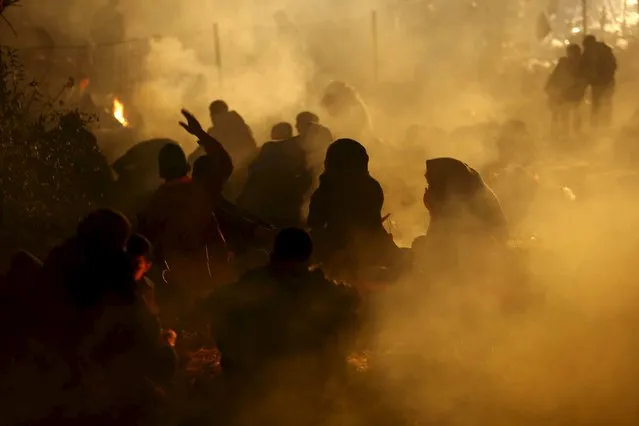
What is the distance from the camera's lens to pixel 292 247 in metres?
5.17

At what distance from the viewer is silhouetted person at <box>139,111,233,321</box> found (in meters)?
6.86

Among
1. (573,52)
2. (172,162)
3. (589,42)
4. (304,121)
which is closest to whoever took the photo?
(172,162)

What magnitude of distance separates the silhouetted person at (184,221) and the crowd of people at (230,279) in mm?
10

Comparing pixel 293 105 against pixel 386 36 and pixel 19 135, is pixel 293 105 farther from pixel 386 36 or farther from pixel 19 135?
pixel 19 135

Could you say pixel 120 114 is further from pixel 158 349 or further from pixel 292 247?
pixel 292 247

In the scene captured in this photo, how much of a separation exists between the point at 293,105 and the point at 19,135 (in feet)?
26.7

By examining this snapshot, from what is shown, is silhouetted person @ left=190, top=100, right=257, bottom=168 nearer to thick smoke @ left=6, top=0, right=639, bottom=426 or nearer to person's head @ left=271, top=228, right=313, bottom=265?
thick smoke @ left=6, top=0, right=639, bottom=426

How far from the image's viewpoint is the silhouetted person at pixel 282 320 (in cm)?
523

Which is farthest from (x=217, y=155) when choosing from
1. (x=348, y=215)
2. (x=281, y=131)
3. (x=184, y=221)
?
(x=281, y=131)

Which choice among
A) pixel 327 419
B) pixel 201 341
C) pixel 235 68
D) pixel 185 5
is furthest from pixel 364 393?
pixel 185 5

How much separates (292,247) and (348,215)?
247 cm

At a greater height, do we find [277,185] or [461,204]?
[461,204]

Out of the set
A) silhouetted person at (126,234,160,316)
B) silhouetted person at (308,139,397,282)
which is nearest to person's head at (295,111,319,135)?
silhouetted person at (308,139,397,282)

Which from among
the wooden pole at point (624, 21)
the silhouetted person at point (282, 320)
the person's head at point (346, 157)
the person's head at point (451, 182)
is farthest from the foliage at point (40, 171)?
the wooden pole at point (624, 21)
